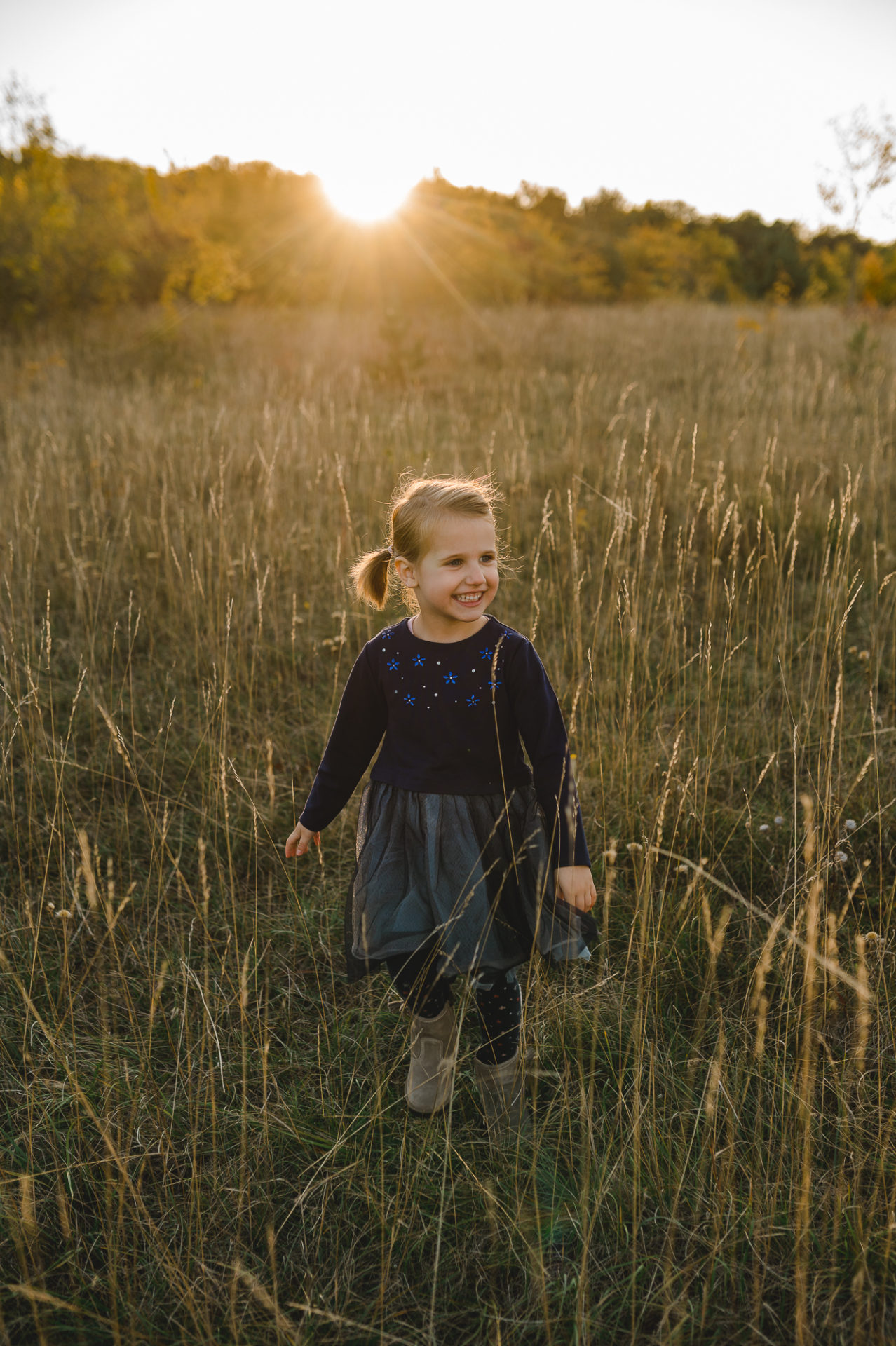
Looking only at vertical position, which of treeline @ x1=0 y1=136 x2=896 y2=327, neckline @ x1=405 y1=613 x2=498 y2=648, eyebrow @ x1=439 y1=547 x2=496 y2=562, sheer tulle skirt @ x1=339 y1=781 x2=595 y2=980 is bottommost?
sheer tulle skirt @ x1=339 y1=781 x2=595 y2=980

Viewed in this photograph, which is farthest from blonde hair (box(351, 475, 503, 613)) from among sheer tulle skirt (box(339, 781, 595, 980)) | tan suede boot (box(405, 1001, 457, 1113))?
tan suede boot (box(405, 1001, 457, 1113))

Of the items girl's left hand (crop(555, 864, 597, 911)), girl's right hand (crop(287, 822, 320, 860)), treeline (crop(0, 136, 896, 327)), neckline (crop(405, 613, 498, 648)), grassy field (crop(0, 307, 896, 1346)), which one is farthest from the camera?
treeline (crop(0, 136, 896, 327))

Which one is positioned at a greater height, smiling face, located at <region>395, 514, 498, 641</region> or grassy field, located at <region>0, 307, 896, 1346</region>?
smiling face, located at <region>395, 514, 498, 641</region>

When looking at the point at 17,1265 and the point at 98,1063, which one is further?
the point at 98,1063

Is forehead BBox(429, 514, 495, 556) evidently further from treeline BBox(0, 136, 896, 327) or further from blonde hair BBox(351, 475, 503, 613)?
treeline BBox(0, 136, 896, 327)

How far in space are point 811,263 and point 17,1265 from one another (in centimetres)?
3914

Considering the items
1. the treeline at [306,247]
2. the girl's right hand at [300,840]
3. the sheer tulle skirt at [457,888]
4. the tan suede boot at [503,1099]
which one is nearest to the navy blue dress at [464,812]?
the sheer tulle skirt at [457,888]

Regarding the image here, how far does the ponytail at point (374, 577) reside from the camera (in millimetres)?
1655

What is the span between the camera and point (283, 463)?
13.9ft

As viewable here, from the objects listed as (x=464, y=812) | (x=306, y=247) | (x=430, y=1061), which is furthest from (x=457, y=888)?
(x=306, y=247)

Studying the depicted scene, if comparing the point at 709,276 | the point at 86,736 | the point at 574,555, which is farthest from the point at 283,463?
the point at 709,276

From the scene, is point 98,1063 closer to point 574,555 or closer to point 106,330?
point 574,555

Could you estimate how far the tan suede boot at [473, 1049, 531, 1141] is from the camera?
1.52m

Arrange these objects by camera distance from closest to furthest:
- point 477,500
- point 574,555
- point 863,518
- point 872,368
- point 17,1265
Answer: point 17,1265, point 477,500, point 574,555, point 863,518, point 872,368
